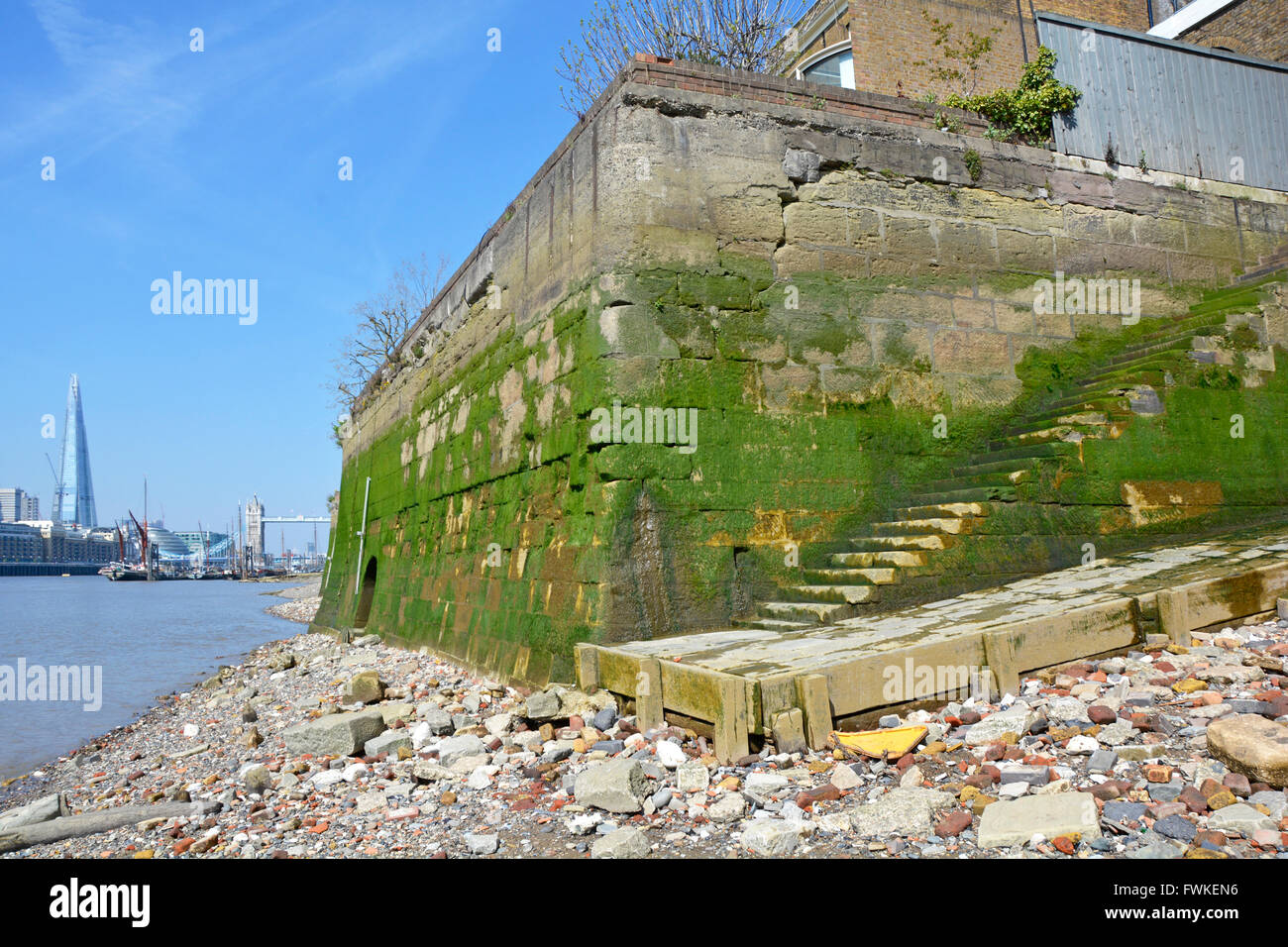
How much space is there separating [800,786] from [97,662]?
21.6 m

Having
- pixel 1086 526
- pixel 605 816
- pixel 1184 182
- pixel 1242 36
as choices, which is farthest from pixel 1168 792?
pixel 1242 36

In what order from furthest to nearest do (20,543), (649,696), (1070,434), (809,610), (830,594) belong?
(20,543) → (1070,434) → (830,594) → (809,610) → (649,696)

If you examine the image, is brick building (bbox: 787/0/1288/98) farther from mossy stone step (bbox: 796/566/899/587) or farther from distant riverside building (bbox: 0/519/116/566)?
distant riverside building (bbox: 0/519/116/566)

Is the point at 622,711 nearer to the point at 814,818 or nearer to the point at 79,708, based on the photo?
the point at 814,818

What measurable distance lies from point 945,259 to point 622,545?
3939 millimetres

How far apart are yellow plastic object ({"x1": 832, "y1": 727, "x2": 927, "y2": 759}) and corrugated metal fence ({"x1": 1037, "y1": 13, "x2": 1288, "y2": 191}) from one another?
22.3 ft

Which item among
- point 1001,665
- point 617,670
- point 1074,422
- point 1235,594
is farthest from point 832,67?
point 1001,665

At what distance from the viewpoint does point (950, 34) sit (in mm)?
14602

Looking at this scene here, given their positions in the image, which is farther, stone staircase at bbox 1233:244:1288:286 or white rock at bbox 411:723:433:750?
stone staircase at bbox 1233:244:1288:286

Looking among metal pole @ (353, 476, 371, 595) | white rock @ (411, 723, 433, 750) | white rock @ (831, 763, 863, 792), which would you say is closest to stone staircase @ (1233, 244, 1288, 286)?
white rock @ (831, 763, 863, 792)

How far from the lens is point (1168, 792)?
3217mm

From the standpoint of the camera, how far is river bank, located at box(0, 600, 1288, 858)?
3117mm

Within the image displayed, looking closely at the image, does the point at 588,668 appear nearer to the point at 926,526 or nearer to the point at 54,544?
the point at 926,526

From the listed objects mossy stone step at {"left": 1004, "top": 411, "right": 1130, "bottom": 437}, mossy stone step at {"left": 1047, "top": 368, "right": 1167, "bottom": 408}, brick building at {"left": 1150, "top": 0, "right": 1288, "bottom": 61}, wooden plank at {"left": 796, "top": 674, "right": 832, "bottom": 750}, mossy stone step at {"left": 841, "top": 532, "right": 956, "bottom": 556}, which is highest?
brick building at {"left": 1150, "top": 0, "right": 1288, "bottom": 61}
